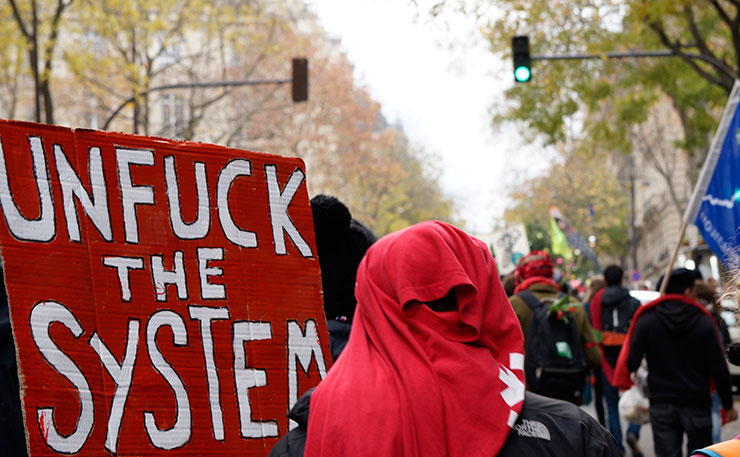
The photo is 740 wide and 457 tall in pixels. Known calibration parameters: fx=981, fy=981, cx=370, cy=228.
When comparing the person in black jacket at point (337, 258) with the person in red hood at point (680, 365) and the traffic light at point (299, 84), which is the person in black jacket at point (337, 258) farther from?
the traffic light at point (299, 84)

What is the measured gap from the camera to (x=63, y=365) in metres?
3.10

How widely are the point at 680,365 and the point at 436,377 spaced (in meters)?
4.81

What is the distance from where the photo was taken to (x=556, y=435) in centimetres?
229

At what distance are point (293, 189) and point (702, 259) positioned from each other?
62.2 feet

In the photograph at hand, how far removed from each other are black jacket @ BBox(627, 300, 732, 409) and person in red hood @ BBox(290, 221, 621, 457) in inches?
180

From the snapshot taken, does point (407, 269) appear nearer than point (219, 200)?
Yes

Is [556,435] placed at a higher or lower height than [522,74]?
lower

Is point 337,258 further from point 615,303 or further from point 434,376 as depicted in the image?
point 615,303

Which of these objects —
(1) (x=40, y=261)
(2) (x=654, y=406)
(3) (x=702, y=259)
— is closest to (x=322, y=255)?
(1) (x=40, y=261)

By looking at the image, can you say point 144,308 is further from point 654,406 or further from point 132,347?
point 654,406

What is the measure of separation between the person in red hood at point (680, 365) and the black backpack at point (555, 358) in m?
0.49

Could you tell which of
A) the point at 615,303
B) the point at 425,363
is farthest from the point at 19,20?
the point at 425,363

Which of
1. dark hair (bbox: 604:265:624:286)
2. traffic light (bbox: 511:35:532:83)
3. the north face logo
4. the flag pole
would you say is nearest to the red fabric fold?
the flag pole

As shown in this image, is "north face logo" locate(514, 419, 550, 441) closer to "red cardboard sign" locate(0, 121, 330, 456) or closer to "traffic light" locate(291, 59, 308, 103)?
"red cardboard sign" locate(0, 121, 330, 456)
